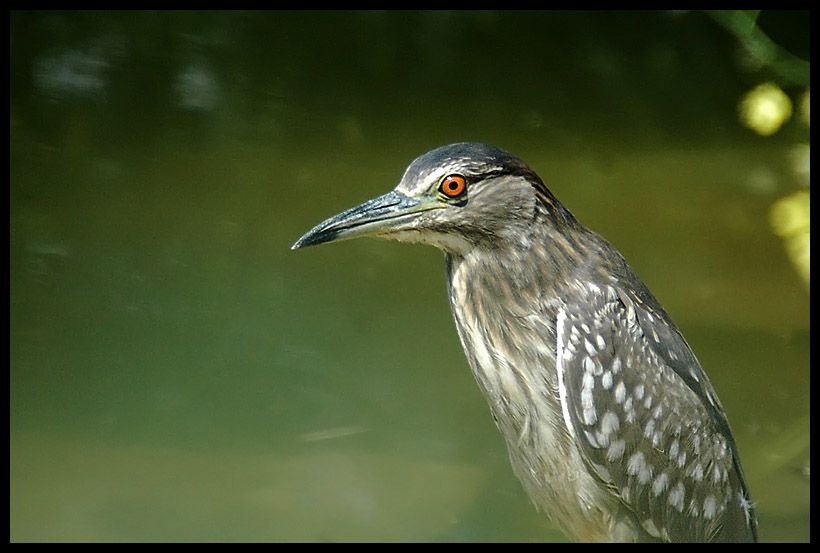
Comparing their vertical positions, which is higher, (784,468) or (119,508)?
(784,468)

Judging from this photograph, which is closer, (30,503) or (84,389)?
(30,503)

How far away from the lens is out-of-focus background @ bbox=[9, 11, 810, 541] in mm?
4836

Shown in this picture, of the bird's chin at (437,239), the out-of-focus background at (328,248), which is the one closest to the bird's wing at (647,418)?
the bird's chin at (437,239)

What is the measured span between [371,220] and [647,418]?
1.00 metres

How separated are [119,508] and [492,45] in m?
3.98

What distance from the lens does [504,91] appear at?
715 cm

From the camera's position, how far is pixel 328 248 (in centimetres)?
615

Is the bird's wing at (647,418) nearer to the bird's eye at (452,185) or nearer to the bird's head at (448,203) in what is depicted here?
the bird's head at (448,203)

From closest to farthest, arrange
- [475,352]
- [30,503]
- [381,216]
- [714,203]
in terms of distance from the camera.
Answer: [381,216] < [475,352] < [30,503] < [714,203]

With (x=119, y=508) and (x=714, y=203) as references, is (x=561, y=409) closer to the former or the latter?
(x=119, y=508)

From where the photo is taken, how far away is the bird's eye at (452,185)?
327cm

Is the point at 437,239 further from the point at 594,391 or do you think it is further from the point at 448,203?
the point at 594,391

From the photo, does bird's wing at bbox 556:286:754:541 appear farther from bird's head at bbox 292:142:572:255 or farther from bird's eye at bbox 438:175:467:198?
bird's eye at bbox 438:175:467:198
